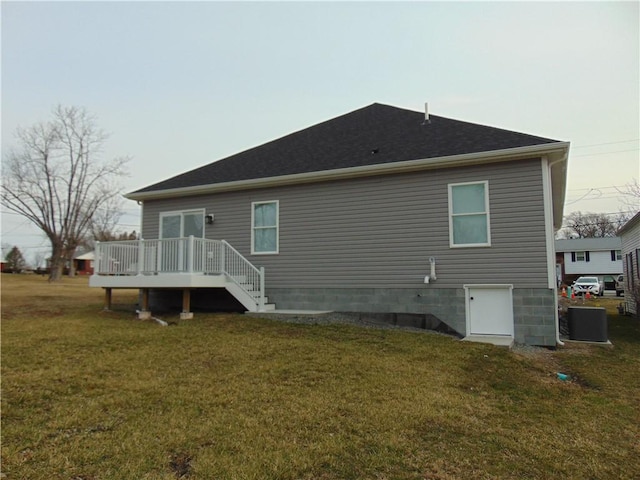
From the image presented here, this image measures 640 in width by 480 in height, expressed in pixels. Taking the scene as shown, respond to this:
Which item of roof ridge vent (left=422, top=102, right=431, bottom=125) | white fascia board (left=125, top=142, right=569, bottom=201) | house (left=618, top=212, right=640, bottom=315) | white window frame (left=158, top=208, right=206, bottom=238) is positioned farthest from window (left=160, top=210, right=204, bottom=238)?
house (left=618, top=212, right=640, bottom=315)

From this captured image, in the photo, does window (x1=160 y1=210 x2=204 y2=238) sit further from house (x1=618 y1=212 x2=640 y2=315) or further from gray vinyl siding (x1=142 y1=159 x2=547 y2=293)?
house (x1=618 y1=212 x2=640 y2=315)

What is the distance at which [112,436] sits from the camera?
145 inches

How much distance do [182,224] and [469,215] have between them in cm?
830

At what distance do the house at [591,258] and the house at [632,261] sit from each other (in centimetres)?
2171

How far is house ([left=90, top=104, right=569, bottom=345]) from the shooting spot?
28.6 ft

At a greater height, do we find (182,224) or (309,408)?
(182,224)

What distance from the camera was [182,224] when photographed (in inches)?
503

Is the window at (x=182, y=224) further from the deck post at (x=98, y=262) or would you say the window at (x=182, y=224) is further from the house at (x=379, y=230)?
the deck post at (x=98, y=262)

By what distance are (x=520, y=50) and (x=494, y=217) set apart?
192 inches

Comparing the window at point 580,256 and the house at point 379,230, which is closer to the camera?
the house at point 379,230

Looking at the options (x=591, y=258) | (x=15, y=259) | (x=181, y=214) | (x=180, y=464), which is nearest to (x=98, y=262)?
(x=181, y=214)

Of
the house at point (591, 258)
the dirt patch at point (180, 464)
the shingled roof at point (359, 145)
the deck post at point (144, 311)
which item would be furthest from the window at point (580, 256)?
the dirt patch at point (180, 464)

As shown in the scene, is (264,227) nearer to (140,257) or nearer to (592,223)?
(140,257)

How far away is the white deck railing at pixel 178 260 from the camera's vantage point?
10508 millimetres
